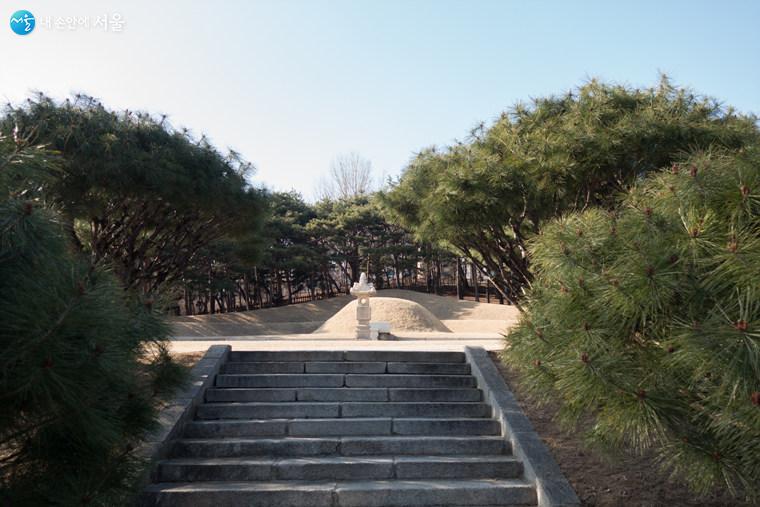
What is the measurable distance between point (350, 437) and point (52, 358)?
141 inches

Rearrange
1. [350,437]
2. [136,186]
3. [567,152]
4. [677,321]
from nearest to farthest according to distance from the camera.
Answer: [677,321], [350,437], [567,152], [136,186]

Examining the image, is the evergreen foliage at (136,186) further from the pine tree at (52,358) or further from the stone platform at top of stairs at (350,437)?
the pine tree at (52,358)

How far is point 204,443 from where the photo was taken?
507 centimetres

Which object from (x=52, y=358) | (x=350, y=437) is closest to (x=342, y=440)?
(x=350, y=437)

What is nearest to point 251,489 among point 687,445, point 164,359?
point 164,359

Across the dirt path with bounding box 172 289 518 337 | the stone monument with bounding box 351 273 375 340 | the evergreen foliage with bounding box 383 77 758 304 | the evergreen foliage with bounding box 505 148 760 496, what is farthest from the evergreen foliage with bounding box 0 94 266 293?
the evergreen foliage with bounding box 505 148 760 496

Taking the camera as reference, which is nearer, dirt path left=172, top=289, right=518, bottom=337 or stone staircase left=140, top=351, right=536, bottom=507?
stone staircase left=140, top=351, right=536, bottom=507

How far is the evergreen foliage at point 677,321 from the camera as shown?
2242 millimetres

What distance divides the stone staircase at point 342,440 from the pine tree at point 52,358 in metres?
1.88

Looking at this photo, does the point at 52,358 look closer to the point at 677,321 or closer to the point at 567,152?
the point at 677,321

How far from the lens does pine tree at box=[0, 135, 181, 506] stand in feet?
6.98

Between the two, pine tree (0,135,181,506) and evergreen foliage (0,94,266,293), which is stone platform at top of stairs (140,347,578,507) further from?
evergreen foliage (0,94,266,293)

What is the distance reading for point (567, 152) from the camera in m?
7.52

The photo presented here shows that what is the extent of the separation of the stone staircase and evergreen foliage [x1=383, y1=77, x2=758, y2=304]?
2.83 metres
